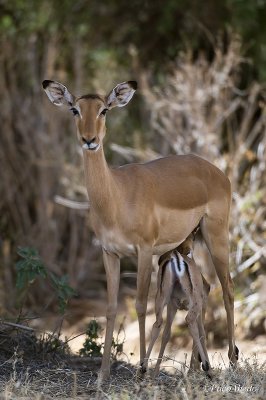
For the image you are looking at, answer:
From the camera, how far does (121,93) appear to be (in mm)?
7410

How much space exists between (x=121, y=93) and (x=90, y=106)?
26.1 inches

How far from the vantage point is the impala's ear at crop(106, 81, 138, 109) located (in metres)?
7.29

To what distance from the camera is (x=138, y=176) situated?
745 centimetres

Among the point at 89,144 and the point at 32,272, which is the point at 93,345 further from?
the point at 89,144

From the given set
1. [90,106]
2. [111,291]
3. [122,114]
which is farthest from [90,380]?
[122,114]

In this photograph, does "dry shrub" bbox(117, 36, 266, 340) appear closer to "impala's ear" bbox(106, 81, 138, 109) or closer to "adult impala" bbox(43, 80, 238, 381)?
"adult impala" bbox(43, 80, 238, 381)

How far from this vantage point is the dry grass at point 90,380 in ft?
19.7

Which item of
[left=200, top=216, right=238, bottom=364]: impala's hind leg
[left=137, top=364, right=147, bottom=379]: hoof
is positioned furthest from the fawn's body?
[left=200, top=216, right=238, bottom=364]: impala's hind leg

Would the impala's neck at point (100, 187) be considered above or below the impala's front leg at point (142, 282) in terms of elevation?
above

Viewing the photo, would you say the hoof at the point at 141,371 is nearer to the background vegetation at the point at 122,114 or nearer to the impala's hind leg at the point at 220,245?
the impala's hind leg at the point at 220,245

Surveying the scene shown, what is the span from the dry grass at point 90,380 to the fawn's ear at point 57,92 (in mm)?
2072

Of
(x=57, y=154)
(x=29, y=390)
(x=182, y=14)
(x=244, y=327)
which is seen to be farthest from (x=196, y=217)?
(x=182, y=14)

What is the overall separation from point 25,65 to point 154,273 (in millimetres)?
4802

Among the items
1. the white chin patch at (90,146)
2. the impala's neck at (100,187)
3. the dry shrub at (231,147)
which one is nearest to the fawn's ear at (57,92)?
the impala's neck at (100,187)
